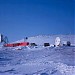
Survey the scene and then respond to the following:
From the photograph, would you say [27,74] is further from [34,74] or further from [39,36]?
[39,36]

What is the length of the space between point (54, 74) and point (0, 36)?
112ft

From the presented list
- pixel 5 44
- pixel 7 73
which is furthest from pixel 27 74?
pixel 5 44

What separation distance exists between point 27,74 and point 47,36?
274 feet

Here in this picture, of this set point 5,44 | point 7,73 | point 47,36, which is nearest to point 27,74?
point 7,73

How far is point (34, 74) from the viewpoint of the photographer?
609 centimetres

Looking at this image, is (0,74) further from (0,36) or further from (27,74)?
(0,36)

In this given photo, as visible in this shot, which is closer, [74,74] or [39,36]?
[74,74]

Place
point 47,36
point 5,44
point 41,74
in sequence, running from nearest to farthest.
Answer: point 41,74
point 5,44
point 47,36

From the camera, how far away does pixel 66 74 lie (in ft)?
20.0

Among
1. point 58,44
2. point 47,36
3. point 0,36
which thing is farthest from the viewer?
point 47,36

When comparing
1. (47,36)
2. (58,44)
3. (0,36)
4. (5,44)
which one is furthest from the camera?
(47,36)

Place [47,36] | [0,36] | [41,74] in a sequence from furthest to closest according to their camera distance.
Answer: [47,36] < [0,36] < [41,74]

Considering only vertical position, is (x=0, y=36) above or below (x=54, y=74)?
above

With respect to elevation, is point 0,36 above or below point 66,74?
above
